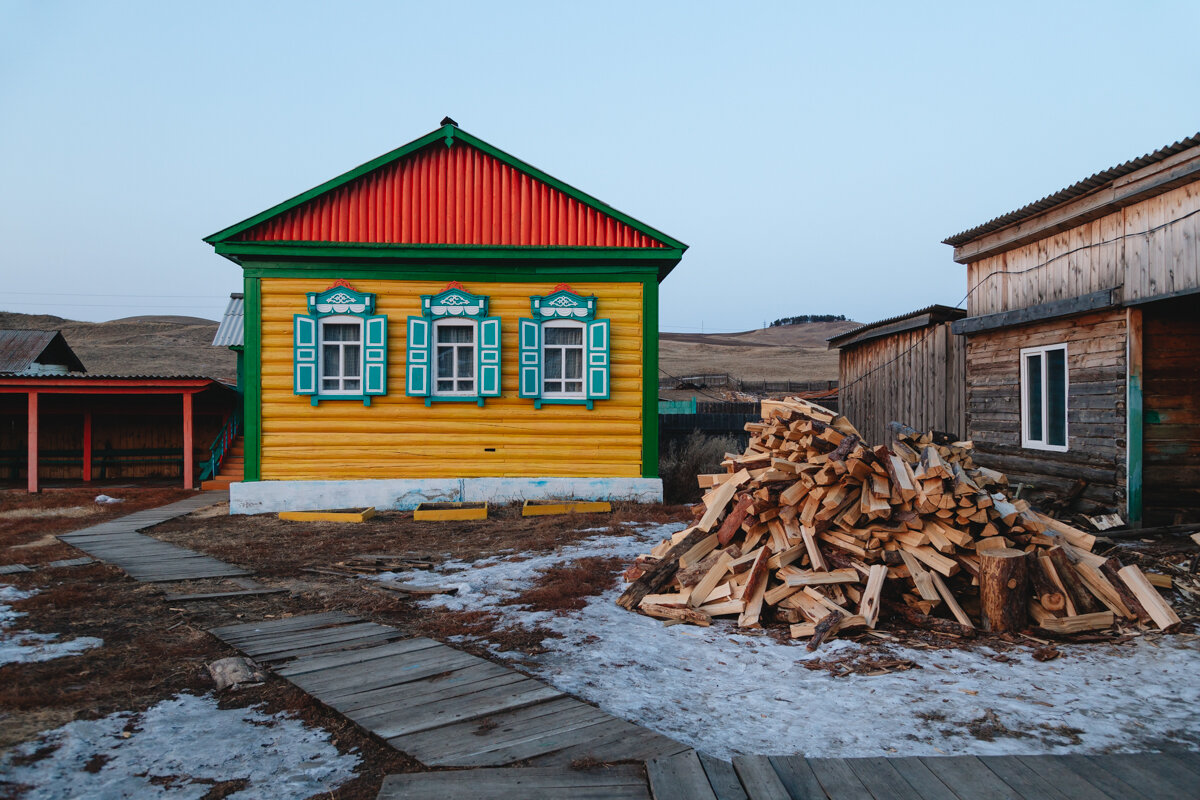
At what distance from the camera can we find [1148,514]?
8.70 metres

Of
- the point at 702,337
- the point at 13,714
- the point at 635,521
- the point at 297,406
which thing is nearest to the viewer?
the point at 13,714

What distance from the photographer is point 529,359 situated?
12.5m

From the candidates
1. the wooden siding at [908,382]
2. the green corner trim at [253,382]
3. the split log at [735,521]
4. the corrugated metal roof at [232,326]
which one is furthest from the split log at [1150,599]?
the corrugated metal roof at [232,326]

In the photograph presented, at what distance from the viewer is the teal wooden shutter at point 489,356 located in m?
12.4

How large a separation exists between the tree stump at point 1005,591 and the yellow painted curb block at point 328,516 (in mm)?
8840

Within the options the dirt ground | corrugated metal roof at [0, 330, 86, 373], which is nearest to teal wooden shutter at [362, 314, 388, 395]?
the dirt ground

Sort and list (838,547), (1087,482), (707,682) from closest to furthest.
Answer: (707,682), (838,547), (1087,482)

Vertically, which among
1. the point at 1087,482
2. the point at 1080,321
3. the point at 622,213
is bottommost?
the point at 1087,482

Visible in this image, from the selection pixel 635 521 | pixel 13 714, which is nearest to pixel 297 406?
pixel 635 521

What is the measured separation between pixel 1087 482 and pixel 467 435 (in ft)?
30.1

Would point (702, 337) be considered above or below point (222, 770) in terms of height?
above

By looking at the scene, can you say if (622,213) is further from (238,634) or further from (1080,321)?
(238,634)

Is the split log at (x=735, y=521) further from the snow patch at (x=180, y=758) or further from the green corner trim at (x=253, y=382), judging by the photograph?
the green corner trim at (x=253, y=382)

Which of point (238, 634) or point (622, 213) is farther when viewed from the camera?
point (622, 213)
